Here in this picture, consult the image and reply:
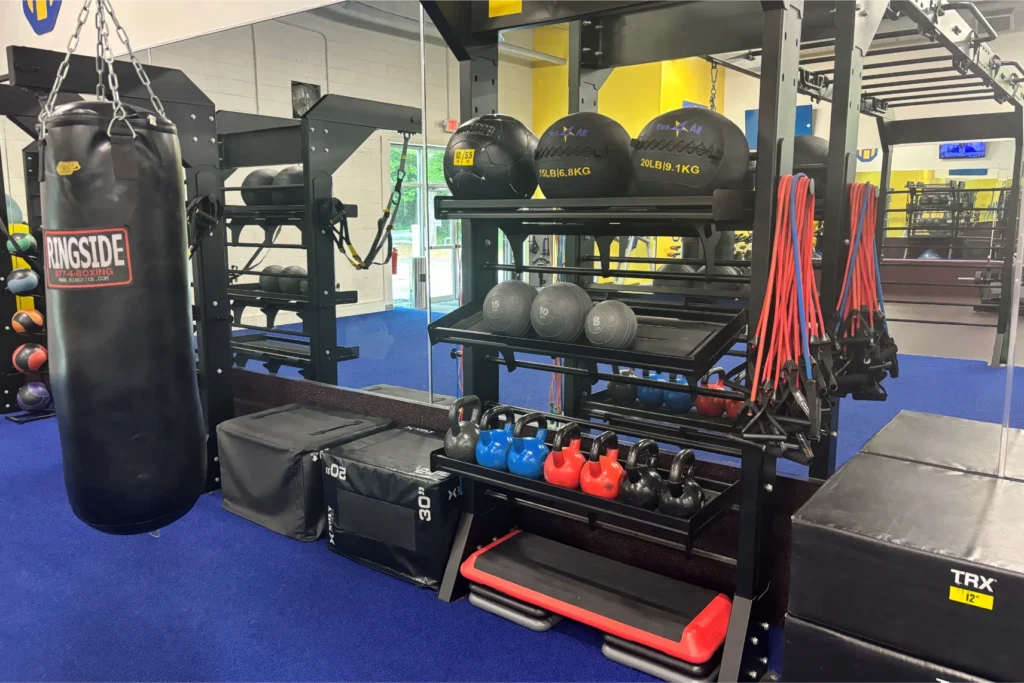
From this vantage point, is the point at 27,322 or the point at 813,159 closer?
the point at 813,159

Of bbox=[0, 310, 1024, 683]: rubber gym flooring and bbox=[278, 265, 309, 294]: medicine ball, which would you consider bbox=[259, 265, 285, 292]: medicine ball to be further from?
bbox=[0, 310, 1024, 683]: rubber gym flooring

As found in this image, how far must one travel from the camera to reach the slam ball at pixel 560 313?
2.25 m

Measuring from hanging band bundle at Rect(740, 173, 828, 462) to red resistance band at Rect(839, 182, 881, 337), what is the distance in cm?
55

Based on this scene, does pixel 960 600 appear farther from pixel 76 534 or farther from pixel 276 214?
pixel 276 214

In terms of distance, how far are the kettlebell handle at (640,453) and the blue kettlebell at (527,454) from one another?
0.29 m

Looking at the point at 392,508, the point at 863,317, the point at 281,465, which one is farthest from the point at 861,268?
the point at 281,465

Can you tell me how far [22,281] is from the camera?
4.87m

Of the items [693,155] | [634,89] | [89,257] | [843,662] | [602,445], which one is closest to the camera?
[843,662]

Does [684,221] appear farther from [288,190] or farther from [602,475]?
[288,190]

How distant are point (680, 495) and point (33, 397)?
477 cm

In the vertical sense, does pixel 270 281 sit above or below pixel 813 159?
below

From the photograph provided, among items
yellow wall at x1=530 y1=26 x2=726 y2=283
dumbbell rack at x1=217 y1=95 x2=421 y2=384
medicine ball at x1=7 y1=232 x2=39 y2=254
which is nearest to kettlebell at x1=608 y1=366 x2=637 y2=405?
dumbbell rack at x1=217 y1=95 x2=421 y2=384

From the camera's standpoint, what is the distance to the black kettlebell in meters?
2.10

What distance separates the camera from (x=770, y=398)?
1.91m
